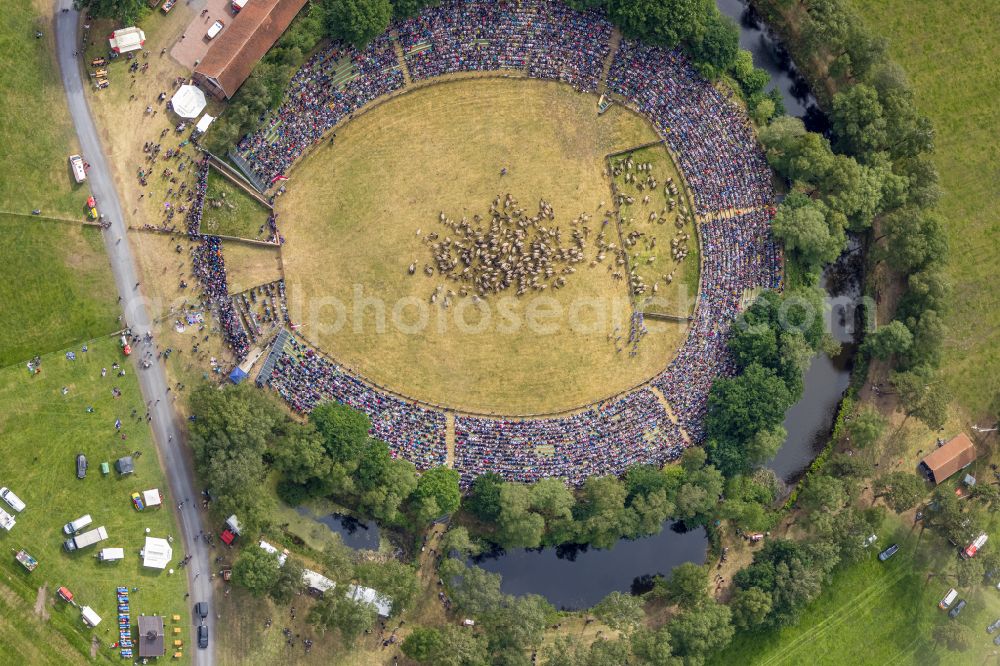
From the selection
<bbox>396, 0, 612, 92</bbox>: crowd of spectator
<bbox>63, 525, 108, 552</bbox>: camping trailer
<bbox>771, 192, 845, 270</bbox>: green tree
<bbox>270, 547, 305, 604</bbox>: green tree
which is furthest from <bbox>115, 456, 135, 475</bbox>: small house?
<bbox>771, 192, 845, 270</bbox>: green tree

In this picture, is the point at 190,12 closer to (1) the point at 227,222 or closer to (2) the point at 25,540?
(1) the point at 227,222

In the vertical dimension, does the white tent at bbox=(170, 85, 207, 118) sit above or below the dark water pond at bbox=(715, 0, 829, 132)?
below

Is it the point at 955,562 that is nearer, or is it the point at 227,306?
the point at 227,306

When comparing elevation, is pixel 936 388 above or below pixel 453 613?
above

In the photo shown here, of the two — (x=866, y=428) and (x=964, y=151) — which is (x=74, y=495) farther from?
(x=964, y=151)

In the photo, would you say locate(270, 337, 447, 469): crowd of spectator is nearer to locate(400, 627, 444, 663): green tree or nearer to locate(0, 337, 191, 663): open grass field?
locate(0, 337, 191, 663): open grass field

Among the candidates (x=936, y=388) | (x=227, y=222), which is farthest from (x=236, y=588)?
(x=936, y=388)
